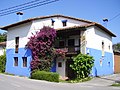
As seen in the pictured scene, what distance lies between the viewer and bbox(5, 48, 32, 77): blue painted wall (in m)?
29.7

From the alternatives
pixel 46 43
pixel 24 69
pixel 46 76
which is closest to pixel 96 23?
pixel 46 43

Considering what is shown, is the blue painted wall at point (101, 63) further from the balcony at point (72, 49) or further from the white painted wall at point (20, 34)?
the white painted wall at point (20, 34)

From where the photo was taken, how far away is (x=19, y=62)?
31328mm

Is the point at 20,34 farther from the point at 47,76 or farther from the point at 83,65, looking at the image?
the point at 83,65

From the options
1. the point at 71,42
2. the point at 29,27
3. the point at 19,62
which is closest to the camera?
the point at 71,42

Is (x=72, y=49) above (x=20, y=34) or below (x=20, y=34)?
below

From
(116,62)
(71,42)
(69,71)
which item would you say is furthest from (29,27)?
(116,62)

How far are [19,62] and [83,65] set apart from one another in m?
10.5

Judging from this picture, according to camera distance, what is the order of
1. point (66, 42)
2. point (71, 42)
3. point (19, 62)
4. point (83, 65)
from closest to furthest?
point (83, 65)
point (71, 42)
point (66, 42)
point (19, 62)

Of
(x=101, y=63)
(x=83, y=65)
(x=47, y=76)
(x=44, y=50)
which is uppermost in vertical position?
(x=44, y=50)

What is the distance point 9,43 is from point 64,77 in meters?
10.6

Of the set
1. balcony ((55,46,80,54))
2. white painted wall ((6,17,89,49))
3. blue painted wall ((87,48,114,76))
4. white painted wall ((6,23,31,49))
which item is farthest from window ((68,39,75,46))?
white painted wall ((6,23,31,49))

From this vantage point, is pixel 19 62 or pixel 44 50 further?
pixel 19 62

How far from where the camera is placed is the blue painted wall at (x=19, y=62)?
29658 mm
